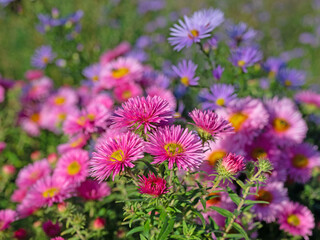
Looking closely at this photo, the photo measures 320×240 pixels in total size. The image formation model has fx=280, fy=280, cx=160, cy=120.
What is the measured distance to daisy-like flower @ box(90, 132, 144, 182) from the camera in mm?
814

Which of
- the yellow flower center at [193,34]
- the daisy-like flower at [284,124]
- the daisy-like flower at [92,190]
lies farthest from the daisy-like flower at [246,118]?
the daisy-like flower at [92,190]

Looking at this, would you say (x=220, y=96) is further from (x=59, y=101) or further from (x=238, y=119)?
(x=59, y=101)

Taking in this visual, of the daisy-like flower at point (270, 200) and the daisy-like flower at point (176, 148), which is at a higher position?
the daisy-like flower at point (176, 148)

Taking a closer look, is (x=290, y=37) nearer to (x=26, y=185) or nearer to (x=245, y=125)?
(x=245, y=125)

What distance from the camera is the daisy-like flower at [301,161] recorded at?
5.04 feet

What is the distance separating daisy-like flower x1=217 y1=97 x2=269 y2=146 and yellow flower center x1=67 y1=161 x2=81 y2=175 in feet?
2.43

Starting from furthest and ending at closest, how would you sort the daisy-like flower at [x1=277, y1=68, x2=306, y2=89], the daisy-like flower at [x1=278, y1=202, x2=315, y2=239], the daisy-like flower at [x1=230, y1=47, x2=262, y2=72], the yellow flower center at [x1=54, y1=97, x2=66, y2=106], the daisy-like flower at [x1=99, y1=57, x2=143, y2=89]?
1. the yellow flower center at [x1=54, y1=97, x2=66, y2=106]
2. the daisy-like flower at [x1=277, y1=68, x2=306, y2=89]
3. the daisy-like flower at [x1=99, y1=57, x2=143, y2=89]
4. the daisy-like flower at [x1=230, y1=47, x2=262, y2=72]
5. the daisy-like flower at [x1=278, y1=202, x2=315, y2=239]

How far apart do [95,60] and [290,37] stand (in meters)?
3.89

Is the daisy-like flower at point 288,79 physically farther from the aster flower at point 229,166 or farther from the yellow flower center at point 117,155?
the yellow flower center at point 117,155

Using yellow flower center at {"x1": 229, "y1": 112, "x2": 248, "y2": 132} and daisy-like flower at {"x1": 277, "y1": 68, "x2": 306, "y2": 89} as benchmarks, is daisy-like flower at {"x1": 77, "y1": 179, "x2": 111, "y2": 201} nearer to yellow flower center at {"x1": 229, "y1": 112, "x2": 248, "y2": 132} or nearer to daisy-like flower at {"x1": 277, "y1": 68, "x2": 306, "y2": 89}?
yellow flower center at {"x1": 229, "y1": 112, "x2": 248, "y2": 132}

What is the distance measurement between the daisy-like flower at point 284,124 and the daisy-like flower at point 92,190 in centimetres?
88

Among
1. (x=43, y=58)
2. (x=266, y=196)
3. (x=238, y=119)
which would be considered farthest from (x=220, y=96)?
(x=43, y=58)

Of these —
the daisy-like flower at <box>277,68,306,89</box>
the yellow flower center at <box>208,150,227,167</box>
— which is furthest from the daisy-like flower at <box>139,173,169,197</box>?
the daisy-like flower at <box>277,68,306,89</box>

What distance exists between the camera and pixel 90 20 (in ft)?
11.5
